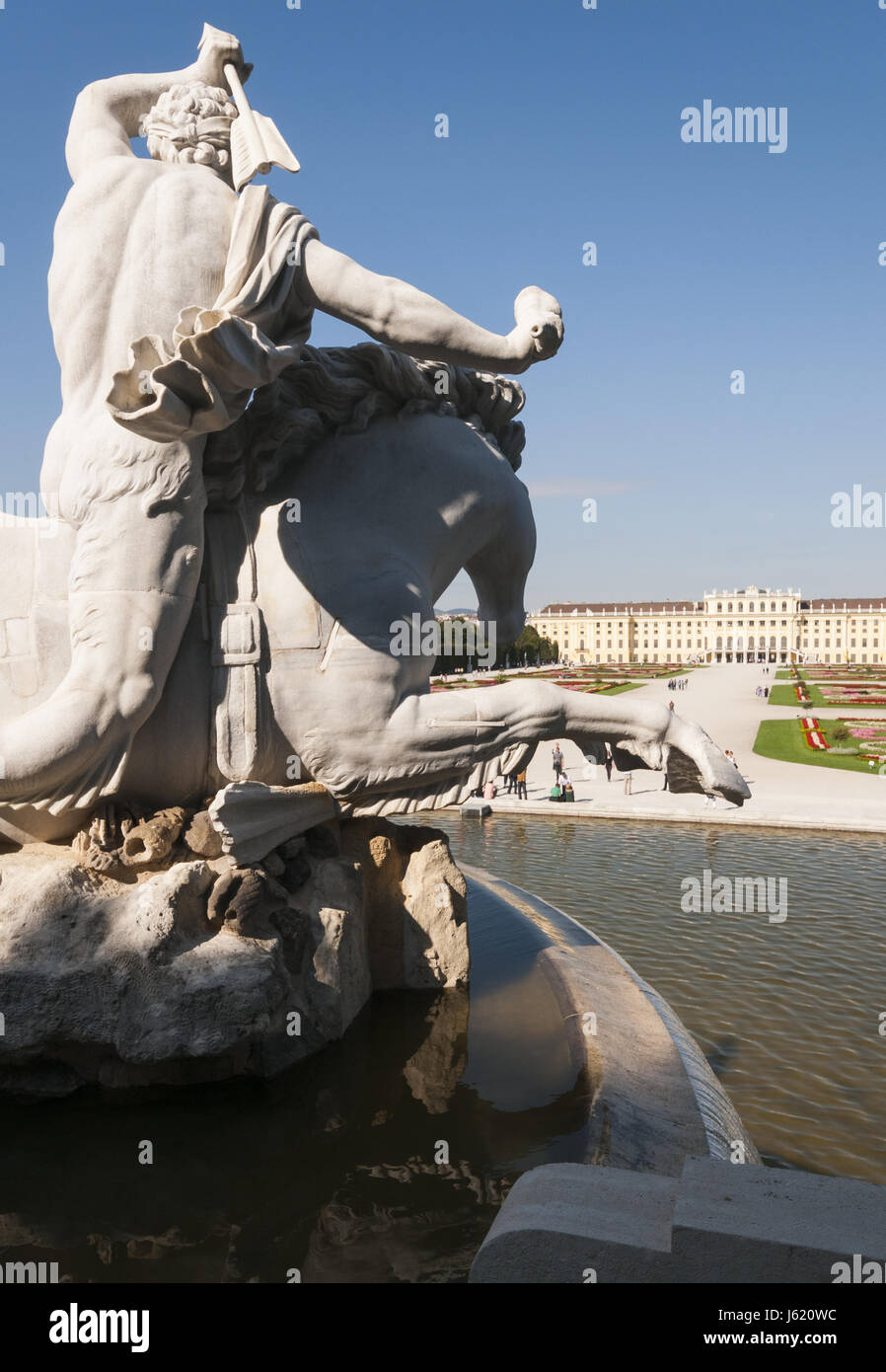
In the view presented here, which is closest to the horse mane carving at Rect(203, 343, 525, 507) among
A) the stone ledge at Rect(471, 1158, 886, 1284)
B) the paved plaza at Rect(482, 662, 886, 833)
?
the stone ledge at Rect(471, 1158, 886, 1284)

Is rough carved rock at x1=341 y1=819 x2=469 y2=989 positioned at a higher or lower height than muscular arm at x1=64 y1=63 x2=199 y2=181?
lower

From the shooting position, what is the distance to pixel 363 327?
3.74m

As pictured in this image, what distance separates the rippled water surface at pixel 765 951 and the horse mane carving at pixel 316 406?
3587 millimetres

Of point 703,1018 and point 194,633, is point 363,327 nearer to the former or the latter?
point 194,633

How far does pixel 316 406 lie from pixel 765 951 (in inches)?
191

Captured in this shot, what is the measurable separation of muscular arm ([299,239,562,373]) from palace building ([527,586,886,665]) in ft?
351

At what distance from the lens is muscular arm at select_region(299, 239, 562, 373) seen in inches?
144

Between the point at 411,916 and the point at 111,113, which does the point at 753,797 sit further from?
the point at 111,113

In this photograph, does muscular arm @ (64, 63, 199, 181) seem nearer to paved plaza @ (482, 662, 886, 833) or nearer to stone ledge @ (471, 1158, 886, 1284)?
stone ledge @ (471, 1158, 886, 1284)

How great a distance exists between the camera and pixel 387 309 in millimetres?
3666
